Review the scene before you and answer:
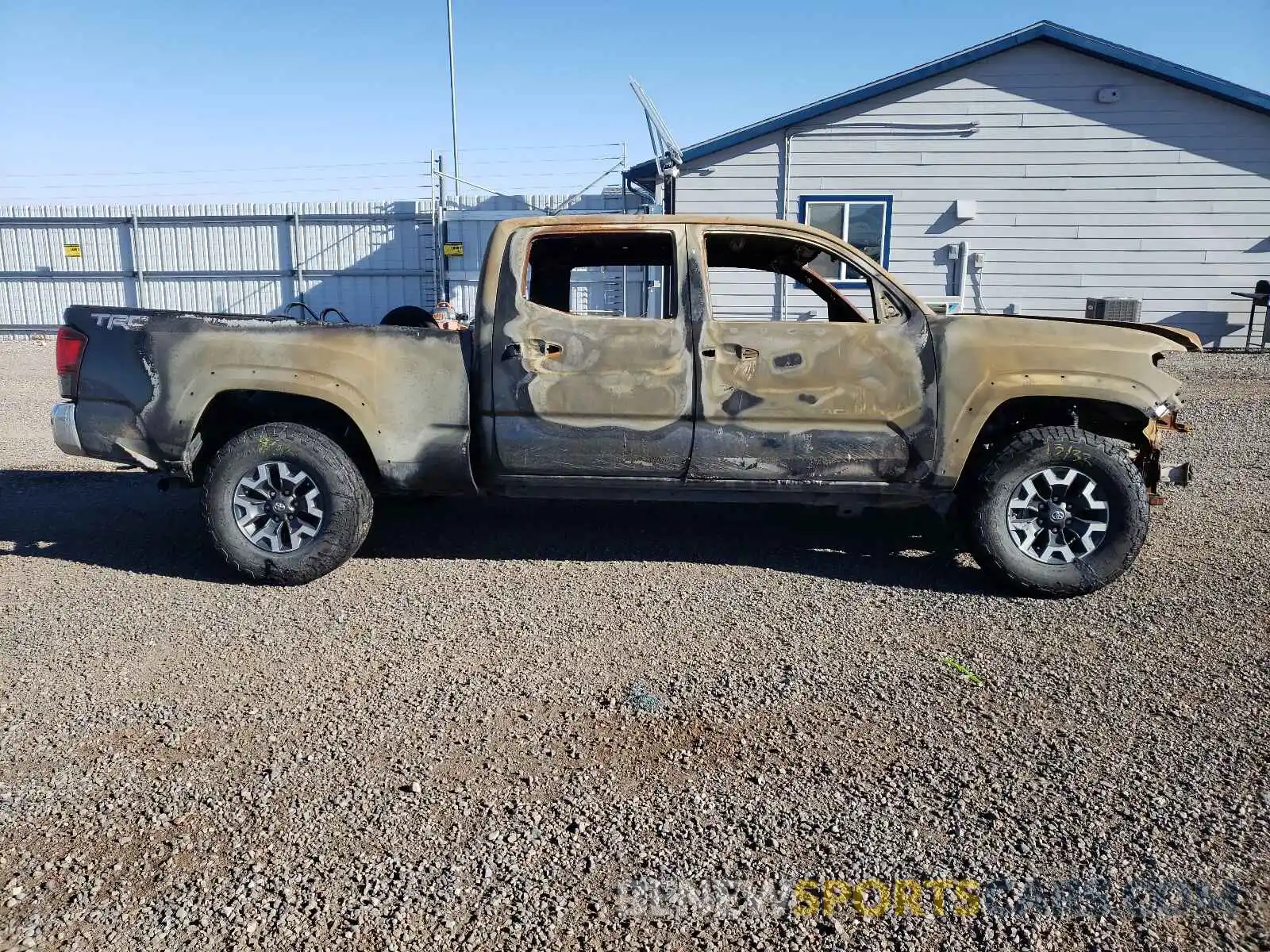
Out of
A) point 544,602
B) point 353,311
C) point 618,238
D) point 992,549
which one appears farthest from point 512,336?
point 353,311

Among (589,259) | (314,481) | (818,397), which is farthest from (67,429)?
(818,397)

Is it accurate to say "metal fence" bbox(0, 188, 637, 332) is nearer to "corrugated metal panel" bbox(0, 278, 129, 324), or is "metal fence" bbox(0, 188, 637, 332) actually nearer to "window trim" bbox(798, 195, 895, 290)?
"corrugated metal panel" bbox(0, 278, 129, 324)

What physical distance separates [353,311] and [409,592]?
19.7m

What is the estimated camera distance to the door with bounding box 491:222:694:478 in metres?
4.58

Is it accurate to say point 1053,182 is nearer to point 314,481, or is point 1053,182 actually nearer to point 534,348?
point 534,348

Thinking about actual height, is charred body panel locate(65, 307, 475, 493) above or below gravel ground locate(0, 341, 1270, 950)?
above

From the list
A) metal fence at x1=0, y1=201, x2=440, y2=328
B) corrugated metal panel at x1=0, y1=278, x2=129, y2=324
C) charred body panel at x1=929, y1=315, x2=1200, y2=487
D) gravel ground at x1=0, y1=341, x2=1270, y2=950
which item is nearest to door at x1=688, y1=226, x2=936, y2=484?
charred body panel at x1=929, y1=315, x2=1200, y2=487

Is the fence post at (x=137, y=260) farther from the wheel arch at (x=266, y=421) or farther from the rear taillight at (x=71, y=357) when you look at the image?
the wheel arch at (x=266, y=421)

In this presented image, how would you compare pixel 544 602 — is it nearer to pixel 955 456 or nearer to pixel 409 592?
pixel 409 592

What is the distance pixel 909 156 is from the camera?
1411 centimetres

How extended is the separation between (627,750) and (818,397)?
2226mm

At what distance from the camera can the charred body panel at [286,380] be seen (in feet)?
15.2

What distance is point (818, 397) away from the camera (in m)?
4.57

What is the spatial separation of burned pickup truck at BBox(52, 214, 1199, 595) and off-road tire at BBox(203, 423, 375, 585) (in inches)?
0.5
